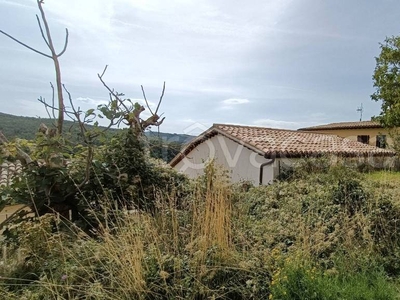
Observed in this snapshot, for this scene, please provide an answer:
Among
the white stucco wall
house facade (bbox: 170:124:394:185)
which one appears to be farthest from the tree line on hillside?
the white stucco wall

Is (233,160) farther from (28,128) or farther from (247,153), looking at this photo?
(28,128)

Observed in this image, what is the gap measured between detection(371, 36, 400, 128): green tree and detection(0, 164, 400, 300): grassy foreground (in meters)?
19.2

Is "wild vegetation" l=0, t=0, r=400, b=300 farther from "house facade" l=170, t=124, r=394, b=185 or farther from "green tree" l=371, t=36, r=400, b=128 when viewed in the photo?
"green tree" l=371, t=36, r=400, b=128

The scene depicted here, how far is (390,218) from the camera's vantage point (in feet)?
14.9

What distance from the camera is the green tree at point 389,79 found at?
19875mm

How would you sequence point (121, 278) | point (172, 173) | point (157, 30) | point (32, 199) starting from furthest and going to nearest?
point (157, 30) → point (172, 173) → point (32, 199) → point (121, 278)

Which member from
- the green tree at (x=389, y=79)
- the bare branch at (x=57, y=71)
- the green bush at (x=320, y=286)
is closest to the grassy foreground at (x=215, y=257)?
the green bush at (x=320, y=286)

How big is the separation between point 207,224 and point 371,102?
959 inches

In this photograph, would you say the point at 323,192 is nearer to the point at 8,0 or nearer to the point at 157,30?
the point at 157,30

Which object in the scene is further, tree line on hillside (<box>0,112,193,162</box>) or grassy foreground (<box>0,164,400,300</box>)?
tree line on hillside (<box>0,112,193,162</box>)

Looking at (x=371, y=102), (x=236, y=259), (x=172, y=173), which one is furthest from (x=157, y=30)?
(x=371, y=102)

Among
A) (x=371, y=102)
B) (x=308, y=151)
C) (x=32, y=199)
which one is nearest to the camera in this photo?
(x=32, y=199)

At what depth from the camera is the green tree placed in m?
19.9

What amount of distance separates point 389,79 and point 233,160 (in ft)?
50.3
